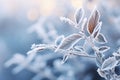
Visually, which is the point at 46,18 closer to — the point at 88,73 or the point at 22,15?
the point at 22,15

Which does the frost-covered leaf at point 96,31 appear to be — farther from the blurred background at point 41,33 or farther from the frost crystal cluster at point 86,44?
the blurred background at point 41,33

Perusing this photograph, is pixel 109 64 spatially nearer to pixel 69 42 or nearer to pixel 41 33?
pixel 69 42

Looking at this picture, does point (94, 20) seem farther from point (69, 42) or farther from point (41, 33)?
point (41, 33)

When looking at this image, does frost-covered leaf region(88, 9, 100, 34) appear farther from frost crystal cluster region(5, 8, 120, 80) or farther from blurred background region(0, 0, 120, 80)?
blurred background region(0, 0, 120, 80)

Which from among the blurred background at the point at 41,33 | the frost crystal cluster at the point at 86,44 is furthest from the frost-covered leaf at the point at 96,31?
the blurred background at the point at 41,33

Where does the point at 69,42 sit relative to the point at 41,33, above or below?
below

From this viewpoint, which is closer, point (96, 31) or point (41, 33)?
point (96, 31)

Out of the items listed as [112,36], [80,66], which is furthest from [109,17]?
[80,66]

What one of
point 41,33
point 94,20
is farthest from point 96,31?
point 41,33

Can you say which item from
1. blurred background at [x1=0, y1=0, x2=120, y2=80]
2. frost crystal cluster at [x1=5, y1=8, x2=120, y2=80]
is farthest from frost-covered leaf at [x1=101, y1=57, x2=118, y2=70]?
blurred background at [x1=0, y1=0, x2=120, y2=80]
